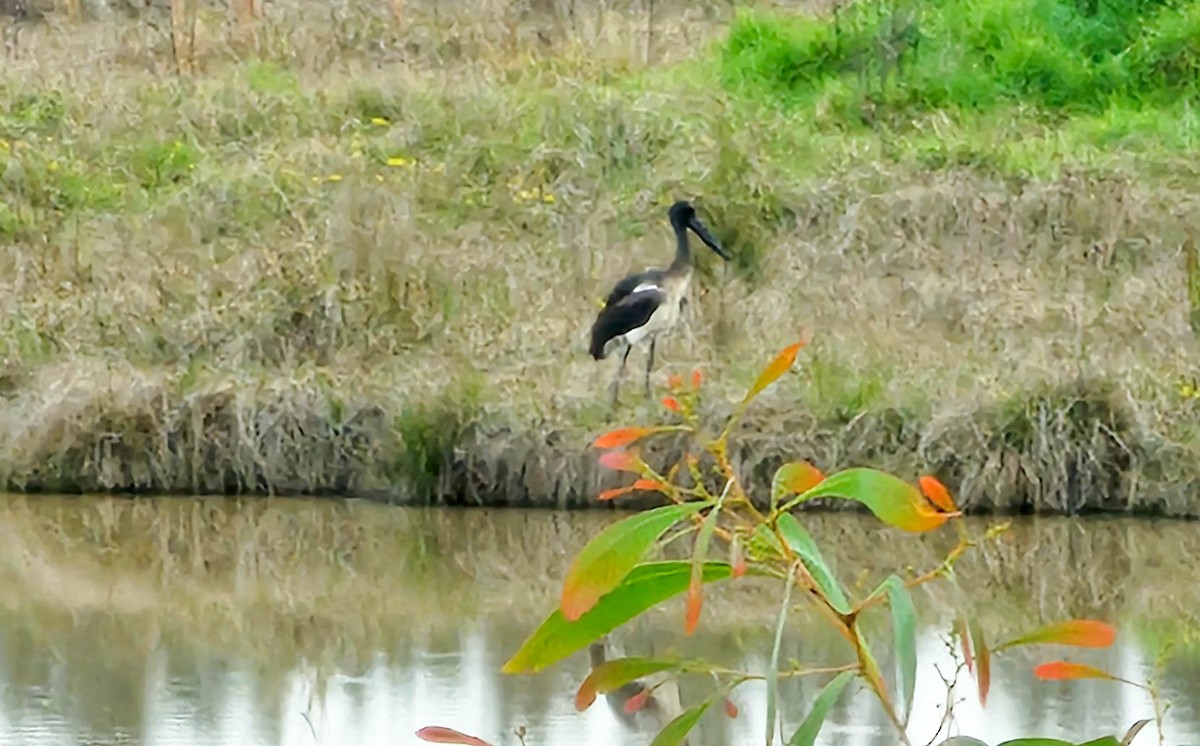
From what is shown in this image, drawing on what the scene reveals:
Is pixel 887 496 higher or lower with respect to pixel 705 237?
lower

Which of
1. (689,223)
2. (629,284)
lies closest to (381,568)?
(629,284)

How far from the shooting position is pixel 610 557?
4.57 ft

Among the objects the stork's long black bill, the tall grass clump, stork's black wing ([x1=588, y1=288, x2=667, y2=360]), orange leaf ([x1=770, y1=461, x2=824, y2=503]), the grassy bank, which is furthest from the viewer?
the tall grass clump

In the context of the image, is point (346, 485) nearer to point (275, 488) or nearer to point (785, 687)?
point (275, 488)

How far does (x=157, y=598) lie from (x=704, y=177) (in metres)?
5.27

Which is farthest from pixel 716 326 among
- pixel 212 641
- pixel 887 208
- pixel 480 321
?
pixel 212 641

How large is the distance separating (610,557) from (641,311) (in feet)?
25.1

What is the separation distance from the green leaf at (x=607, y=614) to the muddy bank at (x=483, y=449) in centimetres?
653

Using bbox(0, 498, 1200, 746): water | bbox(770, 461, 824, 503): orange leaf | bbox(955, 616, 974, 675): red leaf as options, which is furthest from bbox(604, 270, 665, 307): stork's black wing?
bbox(770, 461, 824, 503): orange leaf

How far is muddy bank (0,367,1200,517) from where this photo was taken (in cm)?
810

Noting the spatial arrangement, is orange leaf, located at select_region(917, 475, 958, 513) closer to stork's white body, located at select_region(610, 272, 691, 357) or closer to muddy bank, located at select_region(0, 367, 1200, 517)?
muddy bank, located at select_region(0, 367, 1200, 517)

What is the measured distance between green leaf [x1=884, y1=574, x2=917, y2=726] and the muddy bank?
21.3 ft

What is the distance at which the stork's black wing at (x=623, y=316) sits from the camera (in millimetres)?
9008

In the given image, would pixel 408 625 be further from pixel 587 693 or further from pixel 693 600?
pixel 693 600
